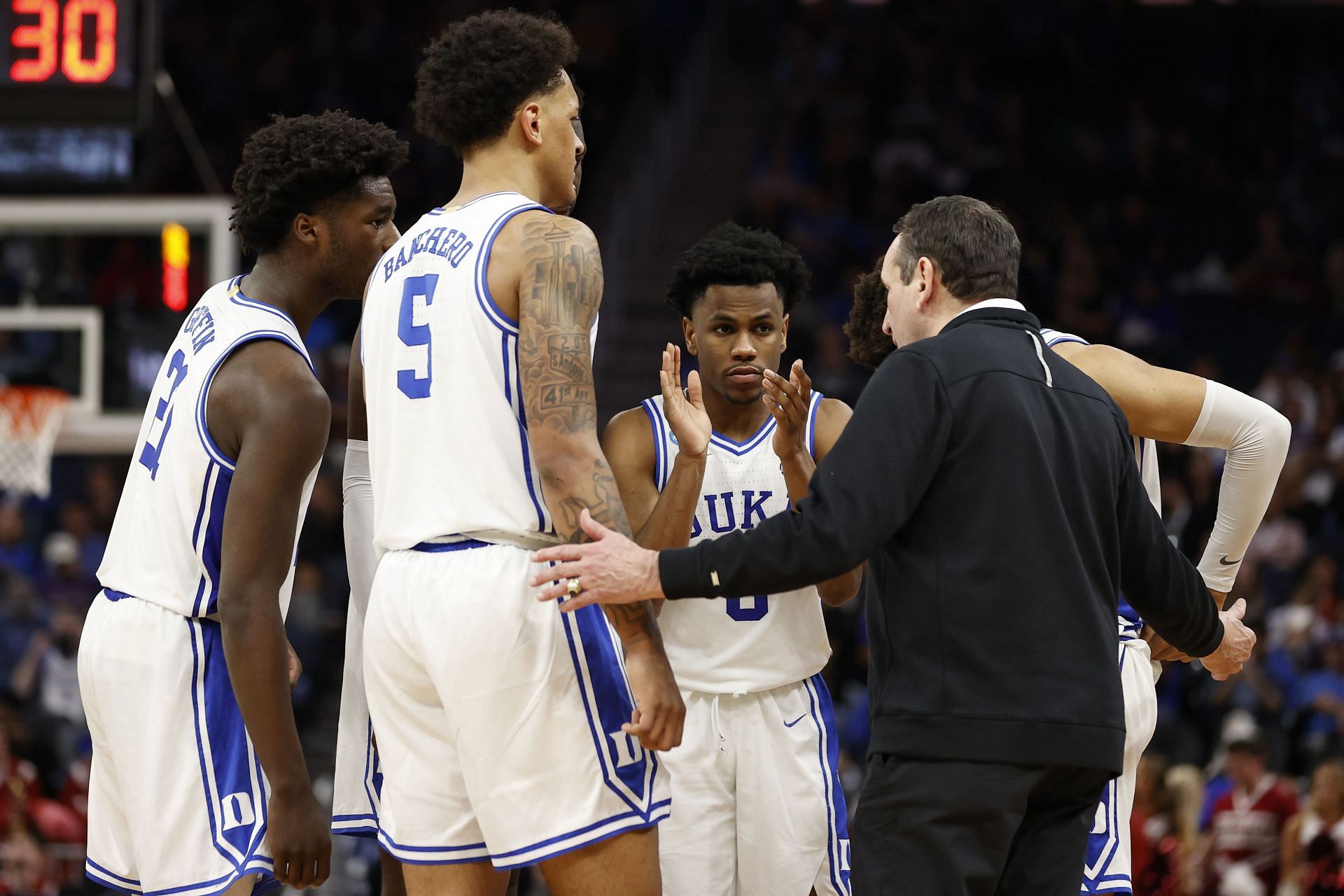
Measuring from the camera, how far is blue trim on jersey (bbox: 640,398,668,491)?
4738 mm

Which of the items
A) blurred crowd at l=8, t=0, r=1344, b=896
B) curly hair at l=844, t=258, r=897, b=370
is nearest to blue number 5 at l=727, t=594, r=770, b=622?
curly hair at l=844, t=258, r=897, b=370

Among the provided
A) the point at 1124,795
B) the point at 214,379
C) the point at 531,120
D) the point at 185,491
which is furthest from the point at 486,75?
the point at 1124,795

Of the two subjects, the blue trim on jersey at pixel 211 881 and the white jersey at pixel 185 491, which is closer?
the blue trim on jersey at pixel 211 881

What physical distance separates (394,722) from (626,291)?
1202cm

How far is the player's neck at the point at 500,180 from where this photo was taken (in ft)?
12.1

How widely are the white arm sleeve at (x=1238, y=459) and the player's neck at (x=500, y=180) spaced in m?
1.90

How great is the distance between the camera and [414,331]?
11.6 feet

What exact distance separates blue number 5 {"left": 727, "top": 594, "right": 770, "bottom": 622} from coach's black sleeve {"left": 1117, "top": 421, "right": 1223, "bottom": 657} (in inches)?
45.0

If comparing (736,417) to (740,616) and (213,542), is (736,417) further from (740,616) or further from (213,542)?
(213,542)

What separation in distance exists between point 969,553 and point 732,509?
1406 mm

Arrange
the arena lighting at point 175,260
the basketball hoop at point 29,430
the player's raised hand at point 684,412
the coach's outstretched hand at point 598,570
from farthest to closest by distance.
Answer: the basketball hoop at point 29,430 → the arena lighting at point 175,260 → the player's raised hand at point 684,412 → the coach's outstretched hand at point 598,570

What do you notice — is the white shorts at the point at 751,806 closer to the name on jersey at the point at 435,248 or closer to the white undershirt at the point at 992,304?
the white undershirt at the point at 992,304

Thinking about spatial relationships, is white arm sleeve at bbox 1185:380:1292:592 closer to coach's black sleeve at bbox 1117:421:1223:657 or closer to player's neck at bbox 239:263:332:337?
coach's black sleeve at bbox 1117:421:1223:657

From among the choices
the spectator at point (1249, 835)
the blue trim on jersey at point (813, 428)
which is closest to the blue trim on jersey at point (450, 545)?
the blue trim on jersey at point (813, 428)
